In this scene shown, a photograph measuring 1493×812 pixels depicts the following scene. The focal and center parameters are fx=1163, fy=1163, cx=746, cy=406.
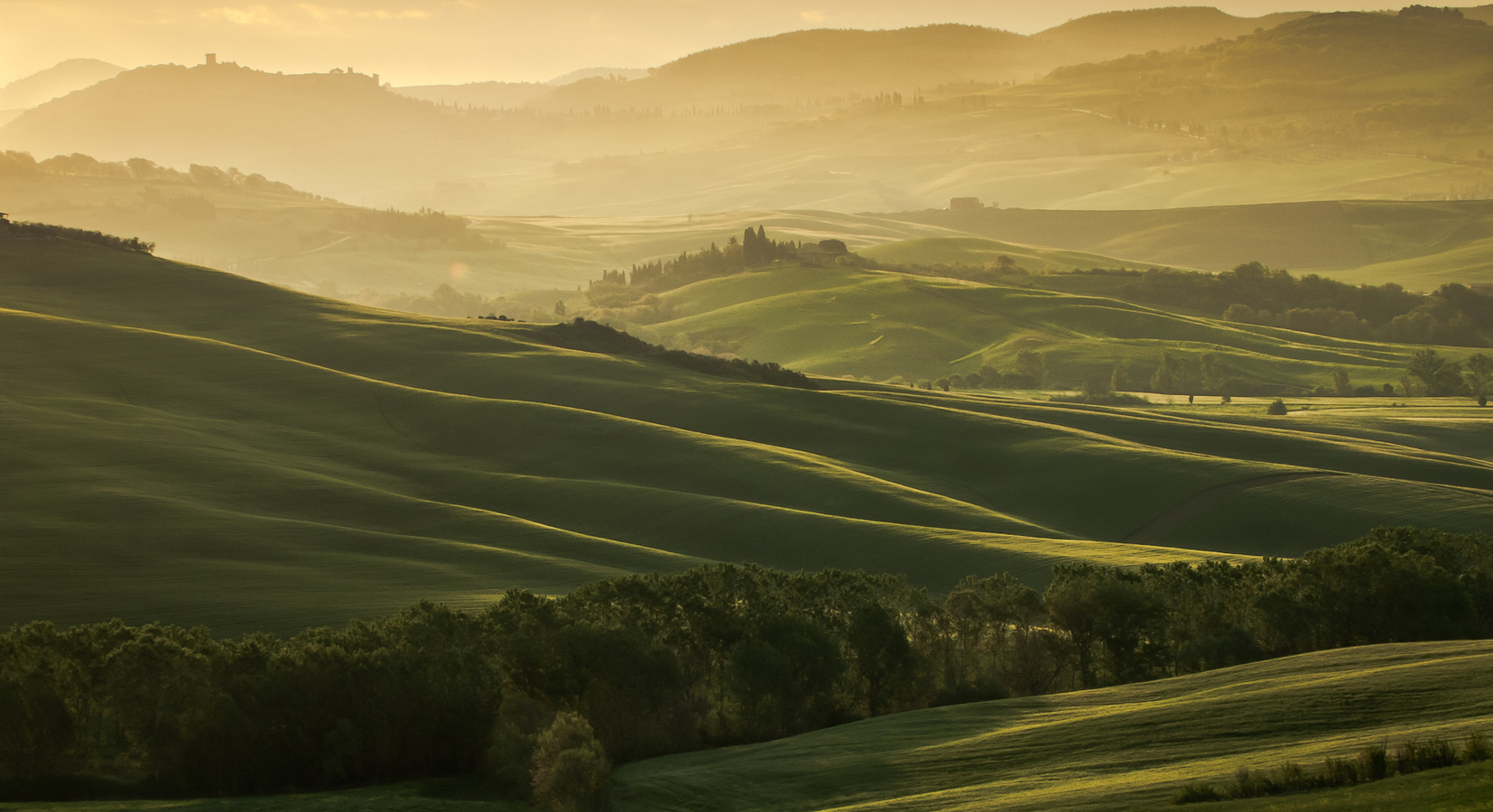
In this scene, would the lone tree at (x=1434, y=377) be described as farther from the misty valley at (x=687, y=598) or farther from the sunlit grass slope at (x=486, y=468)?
the misty valley at (x=687, y=598)

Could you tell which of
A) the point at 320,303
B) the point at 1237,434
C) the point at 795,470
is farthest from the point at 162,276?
the point at 1237,434

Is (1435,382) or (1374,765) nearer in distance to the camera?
(1374,765)

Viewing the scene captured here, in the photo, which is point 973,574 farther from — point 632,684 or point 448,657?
point 448,657

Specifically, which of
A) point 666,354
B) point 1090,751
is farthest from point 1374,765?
point 666,354

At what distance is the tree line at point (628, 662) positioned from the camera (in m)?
39.9

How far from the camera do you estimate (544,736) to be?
126 feet

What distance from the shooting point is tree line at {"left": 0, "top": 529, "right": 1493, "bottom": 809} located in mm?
39906

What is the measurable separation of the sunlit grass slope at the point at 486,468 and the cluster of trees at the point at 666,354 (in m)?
3.90

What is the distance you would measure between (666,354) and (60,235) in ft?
273

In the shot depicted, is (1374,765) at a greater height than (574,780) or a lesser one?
greater

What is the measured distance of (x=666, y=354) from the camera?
137000 mm

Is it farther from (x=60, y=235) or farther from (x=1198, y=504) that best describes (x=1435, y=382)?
(x=60, y=235)

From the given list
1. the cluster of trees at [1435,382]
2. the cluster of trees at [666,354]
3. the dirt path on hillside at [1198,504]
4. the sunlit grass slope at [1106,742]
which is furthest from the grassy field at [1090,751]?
the cluster of trees at [1435,382]

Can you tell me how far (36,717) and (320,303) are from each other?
11635cm
